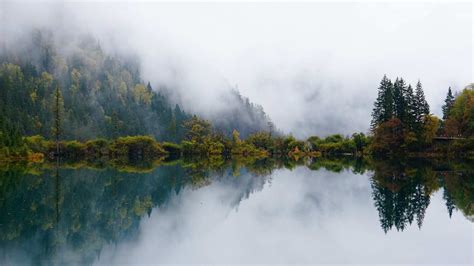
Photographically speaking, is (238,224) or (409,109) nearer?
(238,224)

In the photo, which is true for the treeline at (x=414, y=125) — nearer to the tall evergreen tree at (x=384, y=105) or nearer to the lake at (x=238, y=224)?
the tall evergreen tree at (x=384, y=105)

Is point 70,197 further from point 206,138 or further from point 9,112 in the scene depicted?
point 9,112

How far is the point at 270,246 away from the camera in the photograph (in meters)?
19.0

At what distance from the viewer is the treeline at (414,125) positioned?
291 ft

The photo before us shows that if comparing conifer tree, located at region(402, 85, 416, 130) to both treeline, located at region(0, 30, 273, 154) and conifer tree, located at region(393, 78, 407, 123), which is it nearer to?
conifer tree, located at region(393, 78, 407, 123)

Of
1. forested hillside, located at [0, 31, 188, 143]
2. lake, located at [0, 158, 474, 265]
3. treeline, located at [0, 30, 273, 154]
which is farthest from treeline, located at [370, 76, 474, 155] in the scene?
forested hillside, located at [0, 31, 188, 143]

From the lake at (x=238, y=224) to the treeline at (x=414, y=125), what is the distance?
51.7m

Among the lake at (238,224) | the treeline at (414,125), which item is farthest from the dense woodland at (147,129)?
the lake at (238,224)

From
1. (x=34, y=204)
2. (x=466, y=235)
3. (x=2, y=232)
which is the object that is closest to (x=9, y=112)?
(x=34, y=204)

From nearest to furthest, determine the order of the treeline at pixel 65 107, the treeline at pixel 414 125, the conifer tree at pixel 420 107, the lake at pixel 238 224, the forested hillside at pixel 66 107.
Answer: the lake at pixel 238 224, the treeline at pixel 414 125, the conifer tree at pixel 420 107, the treeline at pixel 65 107, the forested hillside at pixel 66 107

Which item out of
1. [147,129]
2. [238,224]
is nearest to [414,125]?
[238,224]

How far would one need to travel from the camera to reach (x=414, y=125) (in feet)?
297

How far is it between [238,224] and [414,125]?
73680 mm

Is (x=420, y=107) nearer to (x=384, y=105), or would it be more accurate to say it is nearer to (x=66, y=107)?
(x=384, y=105)
